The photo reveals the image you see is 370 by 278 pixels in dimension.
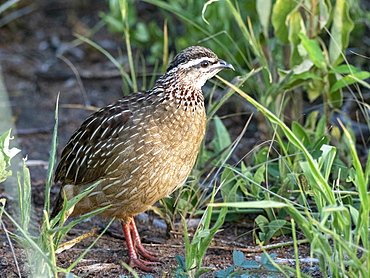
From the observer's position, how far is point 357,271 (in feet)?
9.37

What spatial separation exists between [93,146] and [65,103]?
301cm

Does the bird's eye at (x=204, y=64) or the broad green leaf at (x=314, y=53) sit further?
the broad green leaf at (x=314, y=53)

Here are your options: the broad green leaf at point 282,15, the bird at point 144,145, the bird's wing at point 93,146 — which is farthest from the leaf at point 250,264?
the broad green leaf at point 282,15

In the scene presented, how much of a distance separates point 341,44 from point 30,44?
5.00 metres

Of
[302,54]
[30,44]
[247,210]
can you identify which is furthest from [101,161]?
[30,44]

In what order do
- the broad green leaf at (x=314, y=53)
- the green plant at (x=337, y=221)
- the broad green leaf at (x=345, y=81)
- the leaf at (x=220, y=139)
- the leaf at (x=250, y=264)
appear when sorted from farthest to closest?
the leaf at (x=220, y=139)
the broad green leaf at (x=314, y=53)
the broad green leaf at (x=345, y=81)
the leaf at (x=250, y=264)
the green plant at (x=337, y=221)

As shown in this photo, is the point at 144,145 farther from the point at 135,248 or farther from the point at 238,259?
the point at 238,259

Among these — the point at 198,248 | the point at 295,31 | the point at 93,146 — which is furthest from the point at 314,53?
the point at 198,248

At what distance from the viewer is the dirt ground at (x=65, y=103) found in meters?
4.11

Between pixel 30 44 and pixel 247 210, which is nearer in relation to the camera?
pixel 247 210

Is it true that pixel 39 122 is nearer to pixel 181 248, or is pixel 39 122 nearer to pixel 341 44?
pixel 181 248

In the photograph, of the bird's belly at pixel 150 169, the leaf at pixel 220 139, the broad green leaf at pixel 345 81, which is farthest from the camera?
the leaf at pixel 220 139

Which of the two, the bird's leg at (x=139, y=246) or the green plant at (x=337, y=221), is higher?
the green plant at (x=337, y=221)

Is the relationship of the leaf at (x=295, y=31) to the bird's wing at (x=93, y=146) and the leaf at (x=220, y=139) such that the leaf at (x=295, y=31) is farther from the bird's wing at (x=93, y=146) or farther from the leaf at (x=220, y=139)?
the bird's wing at (x=93, y=146)
